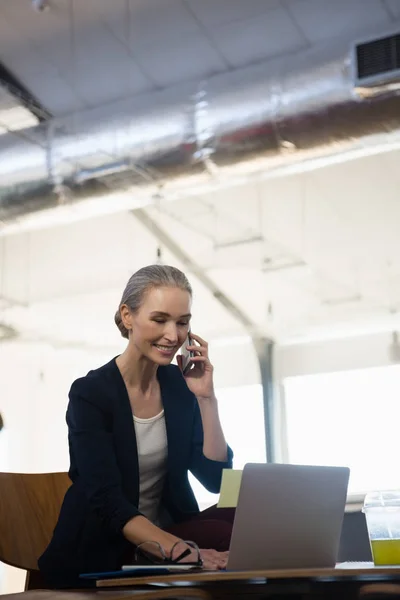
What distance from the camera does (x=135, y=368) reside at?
4.94ft

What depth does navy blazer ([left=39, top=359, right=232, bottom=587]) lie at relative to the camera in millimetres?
1278

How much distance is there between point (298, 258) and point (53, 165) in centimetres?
114

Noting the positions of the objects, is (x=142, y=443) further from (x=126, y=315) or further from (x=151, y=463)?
(x=126, y=315)

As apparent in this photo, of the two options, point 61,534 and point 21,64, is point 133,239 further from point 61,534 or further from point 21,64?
point 61,534

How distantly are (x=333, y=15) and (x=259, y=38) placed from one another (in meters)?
0.30

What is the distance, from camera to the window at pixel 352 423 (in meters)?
3.41

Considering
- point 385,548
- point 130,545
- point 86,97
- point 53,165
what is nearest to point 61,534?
point 130,545

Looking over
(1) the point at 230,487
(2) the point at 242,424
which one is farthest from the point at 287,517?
(2) the point at 242,424

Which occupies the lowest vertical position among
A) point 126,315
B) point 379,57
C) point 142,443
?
point 142,443

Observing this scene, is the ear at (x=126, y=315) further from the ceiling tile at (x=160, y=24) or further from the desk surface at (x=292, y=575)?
the ceiling tile at (x=160, y=24)

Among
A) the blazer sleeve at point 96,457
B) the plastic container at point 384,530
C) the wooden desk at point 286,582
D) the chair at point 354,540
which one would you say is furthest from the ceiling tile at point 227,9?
the wooden desk at point 286,582

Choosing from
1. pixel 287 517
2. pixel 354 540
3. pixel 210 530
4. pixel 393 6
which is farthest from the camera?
pixel 393 6

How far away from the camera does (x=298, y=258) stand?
3.57 metres

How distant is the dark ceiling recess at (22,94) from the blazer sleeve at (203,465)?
2.37m
